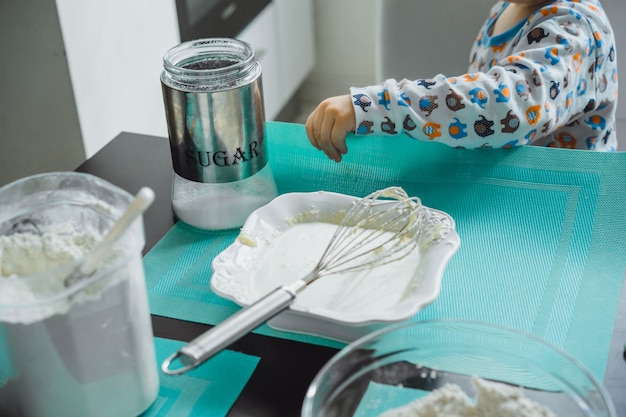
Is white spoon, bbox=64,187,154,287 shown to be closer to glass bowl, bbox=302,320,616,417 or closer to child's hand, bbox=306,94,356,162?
glass bowl, bbox=302,320,616,417

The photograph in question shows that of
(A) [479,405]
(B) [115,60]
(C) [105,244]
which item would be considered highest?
(C) [105,244]

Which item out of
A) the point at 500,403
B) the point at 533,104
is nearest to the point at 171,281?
the point at 500,403

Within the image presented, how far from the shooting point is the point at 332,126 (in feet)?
2.95

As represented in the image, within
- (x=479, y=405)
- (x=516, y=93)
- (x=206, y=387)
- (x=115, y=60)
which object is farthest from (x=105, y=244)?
(x=115, y=60)

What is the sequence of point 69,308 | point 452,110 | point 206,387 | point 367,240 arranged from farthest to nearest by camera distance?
point 452,110, point 367,240, point 206,387, point 69,308

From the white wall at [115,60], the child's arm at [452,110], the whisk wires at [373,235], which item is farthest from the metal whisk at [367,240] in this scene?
the white wall at [115,60]

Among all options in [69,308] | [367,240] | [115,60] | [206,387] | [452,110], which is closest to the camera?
[69,308]

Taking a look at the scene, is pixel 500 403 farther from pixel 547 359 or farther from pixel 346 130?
pixel 346 130

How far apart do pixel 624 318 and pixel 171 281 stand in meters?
0.41

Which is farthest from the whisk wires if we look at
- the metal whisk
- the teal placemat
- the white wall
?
the white wall

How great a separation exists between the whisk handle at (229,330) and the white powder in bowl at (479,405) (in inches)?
4.5

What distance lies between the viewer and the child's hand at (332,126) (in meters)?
0.89

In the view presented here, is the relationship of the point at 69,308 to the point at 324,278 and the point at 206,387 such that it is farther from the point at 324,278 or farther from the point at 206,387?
the point at 324,278

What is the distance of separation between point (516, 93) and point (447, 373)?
1.46 ft
